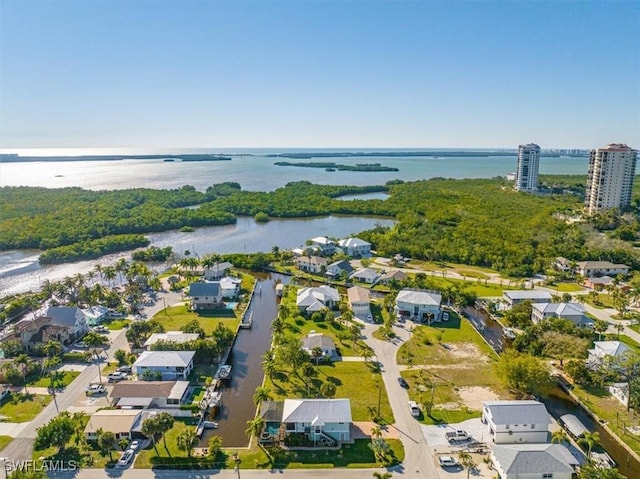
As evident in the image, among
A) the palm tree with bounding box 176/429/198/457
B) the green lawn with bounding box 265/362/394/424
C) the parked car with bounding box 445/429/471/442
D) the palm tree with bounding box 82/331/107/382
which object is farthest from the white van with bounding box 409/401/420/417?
the palm tree with bounding box 82/331/107/382

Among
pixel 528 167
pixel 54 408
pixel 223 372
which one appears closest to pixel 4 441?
pixel 54 408

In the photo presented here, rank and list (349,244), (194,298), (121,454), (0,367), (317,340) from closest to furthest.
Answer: (121,454), (0,367), (317,340), (194,298), (349,244)

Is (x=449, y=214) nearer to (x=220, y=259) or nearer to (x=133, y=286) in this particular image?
(x=220, y=259)

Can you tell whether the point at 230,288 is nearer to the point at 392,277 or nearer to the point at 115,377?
the point at 115,377

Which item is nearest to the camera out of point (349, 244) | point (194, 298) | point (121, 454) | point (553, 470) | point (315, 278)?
point (553, 470)

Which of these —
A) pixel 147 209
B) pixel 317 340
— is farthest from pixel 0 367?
pixel 147 209

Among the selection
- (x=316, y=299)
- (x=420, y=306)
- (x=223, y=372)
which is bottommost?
(x=223, y=372)
